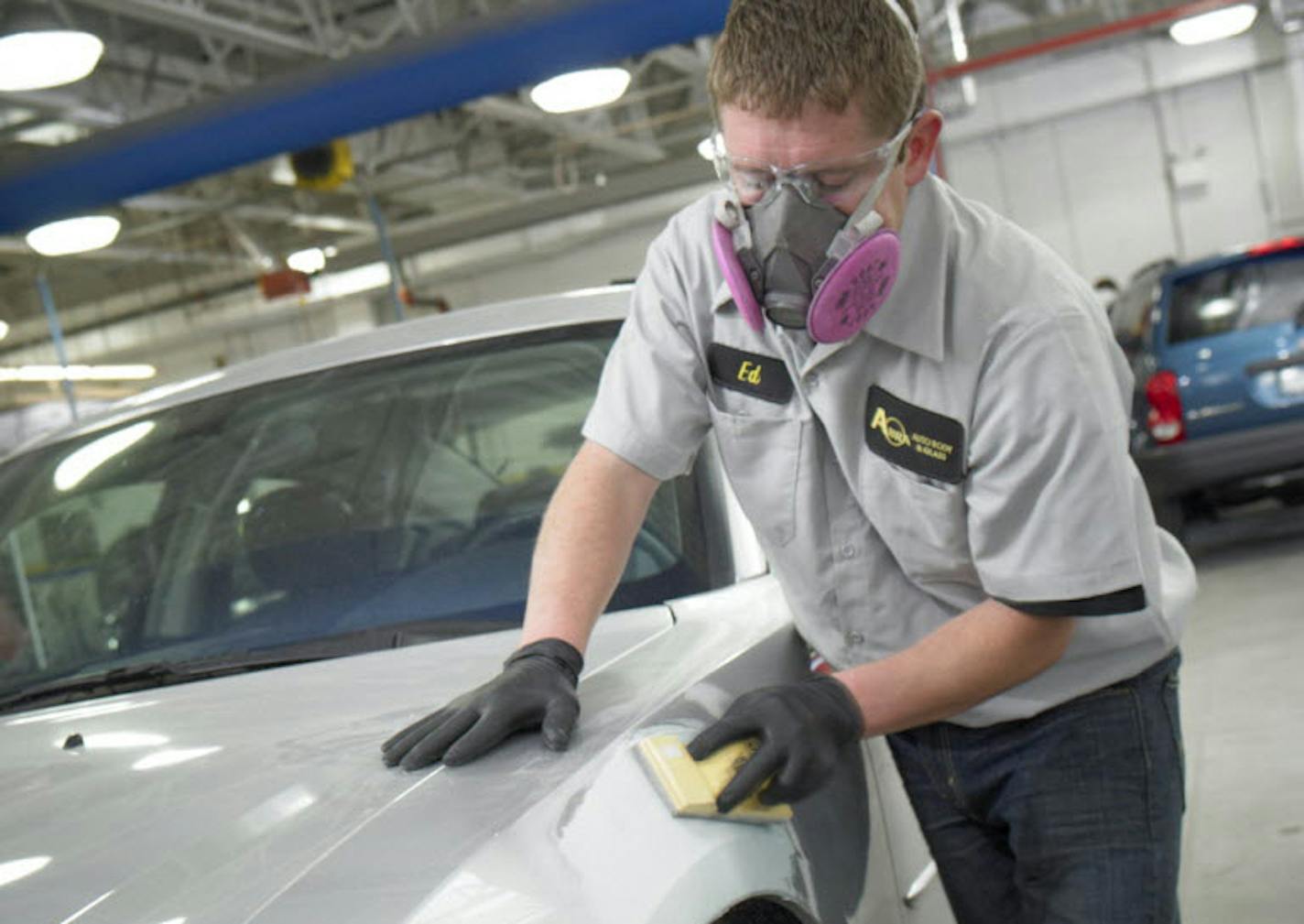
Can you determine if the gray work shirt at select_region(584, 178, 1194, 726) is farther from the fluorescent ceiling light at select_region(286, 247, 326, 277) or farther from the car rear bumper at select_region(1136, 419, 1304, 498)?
the fluorescent ceiling light at select_region(286, 247, 326, 277)

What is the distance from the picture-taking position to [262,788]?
Answer: 4.54ft

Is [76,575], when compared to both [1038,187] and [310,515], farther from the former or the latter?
[1038,187]

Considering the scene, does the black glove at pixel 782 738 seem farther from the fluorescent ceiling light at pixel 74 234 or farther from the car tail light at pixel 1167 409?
the fluorescent ceiling light at pixel 74 234

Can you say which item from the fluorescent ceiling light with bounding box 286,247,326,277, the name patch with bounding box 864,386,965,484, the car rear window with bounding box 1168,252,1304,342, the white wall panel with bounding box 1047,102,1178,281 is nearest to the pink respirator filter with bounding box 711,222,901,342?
the name patch with bounding box 864,386,965,484

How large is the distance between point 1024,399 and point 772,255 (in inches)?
11.5

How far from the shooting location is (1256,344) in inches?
237

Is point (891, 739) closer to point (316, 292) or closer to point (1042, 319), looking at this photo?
point (1042, 319)

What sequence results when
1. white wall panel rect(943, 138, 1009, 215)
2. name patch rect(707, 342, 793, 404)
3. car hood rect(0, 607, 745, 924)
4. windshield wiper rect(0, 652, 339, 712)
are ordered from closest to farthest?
car hood rect(0, 607, 745, 924), name patch rect(707, 342, 793, 404), windshield wiper rect(0, 652, 339, 712), white wall panel rect(943, 138, 1009, 215)

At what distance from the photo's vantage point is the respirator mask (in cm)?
144

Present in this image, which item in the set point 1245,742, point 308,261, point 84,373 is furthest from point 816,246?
point 84,373

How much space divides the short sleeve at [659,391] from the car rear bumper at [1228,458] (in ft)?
15.7

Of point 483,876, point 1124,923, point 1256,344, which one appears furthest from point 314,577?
point 1256,344

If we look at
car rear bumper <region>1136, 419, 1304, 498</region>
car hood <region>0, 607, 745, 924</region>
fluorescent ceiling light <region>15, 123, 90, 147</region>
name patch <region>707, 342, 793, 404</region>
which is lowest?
car rear bumper <region>1136, 419, 1304, 498</region>

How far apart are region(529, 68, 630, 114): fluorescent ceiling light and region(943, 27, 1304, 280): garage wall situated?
27.1ft
